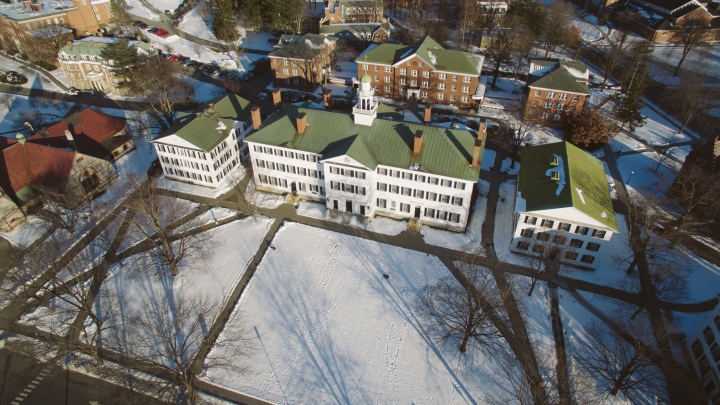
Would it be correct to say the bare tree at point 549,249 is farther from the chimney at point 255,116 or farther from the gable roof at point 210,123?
the gable roof at point 210,123

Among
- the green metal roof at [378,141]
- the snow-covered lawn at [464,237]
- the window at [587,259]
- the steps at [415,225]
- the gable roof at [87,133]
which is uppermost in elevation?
the green metal roof at [378,141]

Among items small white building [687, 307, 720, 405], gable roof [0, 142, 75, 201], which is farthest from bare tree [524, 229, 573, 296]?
gable roof [0, 142, 75, 201]

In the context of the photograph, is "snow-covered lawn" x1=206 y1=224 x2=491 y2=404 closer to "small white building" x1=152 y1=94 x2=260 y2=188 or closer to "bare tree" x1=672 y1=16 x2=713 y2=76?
"small white building" x1=152 y1=94 x2=260 y2=188

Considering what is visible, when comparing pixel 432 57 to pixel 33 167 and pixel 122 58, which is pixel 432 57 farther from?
pixel 33 167

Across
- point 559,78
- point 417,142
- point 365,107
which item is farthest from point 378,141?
point 559,78

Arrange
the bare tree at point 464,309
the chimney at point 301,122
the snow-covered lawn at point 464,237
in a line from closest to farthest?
the bare tree at point 464,309 < the snow-covered lawn at point 464,237 < the chimney at point 301,122

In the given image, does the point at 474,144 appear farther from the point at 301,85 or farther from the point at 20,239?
the point at 20,239

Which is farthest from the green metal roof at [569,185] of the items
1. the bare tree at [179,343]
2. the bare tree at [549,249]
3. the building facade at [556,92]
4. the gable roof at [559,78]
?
the bare tree at [179,343]
